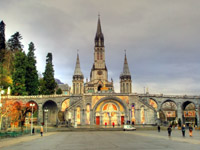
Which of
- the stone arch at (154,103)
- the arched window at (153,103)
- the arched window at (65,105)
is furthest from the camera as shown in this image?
the arched window at (153,103)

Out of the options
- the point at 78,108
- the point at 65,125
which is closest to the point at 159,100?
the point at 78,108

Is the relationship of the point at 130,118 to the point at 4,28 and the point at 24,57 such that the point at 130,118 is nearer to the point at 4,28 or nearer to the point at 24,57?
the point at 24,57

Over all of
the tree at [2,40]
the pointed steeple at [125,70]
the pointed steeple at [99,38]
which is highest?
the pointed steeple at [99,38]

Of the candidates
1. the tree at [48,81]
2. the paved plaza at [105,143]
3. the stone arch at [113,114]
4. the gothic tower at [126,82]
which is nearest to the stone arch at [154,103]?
the stone arch at [113,114]

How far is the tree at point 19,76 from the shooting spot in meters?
50.6

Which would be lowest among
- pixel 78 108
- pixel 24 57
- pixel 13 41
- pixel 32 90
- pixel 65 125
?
pixel 65 125

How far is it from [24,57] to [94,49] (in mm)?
39784

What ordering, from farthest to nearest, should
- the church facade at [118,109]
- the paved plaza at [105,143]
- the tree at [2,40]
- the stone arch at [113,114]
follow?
the tree at [2,40]
the stone arch at [113,114]
the church facade at [118,109]
the paved plaza at [105,143]

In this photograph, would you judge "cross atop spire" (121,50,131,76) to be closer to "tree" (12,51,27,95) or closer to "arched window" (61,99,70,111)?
"arched window" (61,99,70,111)

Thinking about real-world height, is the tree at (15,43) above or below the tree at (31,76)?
above

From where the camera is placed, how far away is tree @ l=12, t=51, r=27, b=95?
50.6m

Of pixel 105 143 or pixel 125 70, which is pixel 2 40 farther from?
pixel 105 143

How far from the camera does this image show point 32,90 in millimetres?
55906

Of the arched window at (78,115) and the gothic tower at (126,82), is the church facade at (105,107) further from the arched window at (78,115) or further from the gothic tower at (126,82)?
the gothic tower at (126,82)
